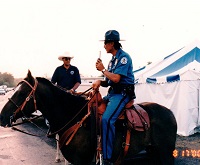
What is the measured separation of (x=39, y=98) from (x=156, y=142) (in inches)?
87.5

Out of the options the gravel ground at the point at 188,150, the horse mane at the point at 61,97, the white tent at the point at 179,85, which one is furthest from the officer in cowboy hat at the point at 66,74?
the white tent at the point at 179,85

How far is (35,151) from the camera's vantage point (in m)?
7.94

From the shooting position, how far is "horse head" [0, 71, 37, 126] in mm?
3963

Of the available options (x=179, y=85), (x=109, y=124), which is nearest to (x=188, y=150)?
(x=179, y=85)

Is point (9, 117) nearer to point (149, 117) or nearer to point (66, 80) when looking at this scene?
point (149, 117)

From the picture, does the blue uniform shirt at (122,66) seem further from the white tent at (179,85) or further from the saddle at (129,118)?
the white tent at (179,85)

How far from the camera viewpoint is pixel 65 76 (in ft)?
22.9

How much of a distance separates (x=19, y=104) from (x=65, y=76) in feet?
10.0

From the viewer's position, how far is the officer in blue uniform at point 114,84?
4.02 meters

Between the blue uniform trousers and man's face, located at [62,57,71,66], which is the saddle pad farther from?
man's face, located at [62,57,71,66]

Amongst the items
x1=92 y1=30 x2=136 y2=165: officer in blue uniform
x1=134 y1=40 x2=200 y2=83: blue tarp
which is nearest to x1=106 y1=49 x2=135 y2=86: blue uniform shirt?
x1=92 y1=30 x2=136 y2=165: officer in blue uniform

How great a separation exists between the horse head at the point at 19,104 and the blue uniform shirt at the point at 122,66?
131 centimetres

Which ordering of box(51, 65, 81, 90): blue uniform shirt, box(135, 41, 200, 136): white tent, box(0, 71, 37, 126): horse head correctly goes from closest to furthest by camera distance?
box(0, 71, 37, 126): horse head → box(51, 65, 81, 90): blue uniform shirt → box(135, 41, 200, 136): white tent

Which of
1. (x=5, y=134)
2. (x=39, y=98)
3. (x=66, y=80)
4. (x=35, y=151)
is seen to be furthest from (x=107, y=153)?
(x=5, y=134)
